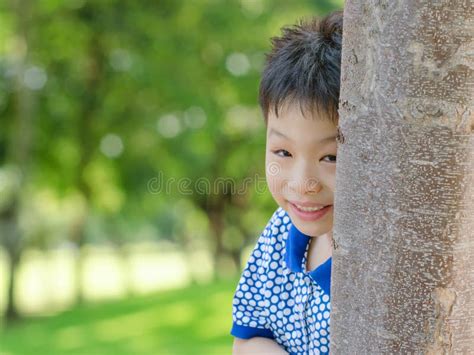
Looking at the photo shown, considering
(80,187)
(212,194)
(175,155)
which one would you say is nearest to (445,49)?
(175,155)

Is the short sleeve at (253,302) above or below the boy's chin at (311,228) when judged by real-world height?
below

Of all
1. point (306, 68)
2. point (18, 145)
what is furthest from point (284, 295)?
point (18, 145)

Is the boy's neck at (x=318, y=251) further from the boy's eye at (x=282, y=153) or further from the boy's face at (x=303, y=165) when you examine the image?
the boy's eye at (x=282, y=153)

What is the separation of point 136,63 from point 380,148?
1189cm

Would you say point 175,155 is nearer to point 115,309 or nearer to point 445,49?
point 115,309

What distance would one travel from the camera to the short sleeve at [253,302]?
1.87 m

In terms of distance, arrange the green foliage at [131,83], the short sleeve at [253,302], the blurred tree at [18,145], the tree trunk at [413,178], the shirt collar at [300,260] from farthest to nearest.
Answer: the green foliage at [131,83] → the blurred tree at [18,145] → the short sleeve at [253,302] → the shirt collar at [300,260] → the tree trunk at [413,178]

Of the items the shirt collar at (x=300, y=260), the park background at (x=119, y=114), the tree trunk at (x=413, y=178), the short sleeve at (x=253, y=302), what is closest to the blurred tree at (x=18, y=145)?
the park background at (x=119, y=114)

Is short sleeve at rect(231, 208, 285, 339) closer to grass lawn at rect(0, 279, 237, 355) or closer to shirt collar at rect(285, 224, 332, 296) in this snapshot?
shirt collar at rect(285, 224, 332, 296)

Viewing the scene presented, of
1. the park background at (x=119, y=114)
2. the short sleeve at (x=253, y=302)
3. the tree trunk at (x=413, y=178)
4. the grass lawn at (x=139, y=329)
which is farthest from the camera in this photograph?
the park background at (x=119, y=114)

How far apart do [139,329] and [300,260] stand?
27.2 ft

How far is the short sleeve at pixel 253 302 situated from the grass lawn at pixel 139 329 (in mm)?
5939

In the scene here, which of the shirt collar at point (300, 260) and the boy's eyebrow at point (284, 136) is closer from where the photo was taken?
the boy's eyebrow at point (284, 136)

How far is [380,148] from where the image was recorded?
1.16 metres
